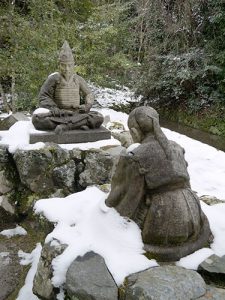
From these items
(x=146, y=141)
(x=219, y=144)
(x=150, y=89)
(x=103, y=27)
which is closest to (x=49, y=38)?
(x=103, y=27)

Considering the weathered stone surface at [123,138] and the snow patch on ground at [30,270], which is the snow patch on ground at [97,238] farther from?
the weathered stone surface at [123,138]

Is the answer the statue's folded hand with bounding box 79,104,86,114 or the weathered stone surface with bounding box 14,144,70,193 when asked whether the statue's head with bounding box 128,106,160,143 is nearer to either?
the weathered stone surface with bounding box 14,144,70,193

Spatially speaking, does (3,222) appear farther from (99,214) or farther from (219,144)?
(219,144)

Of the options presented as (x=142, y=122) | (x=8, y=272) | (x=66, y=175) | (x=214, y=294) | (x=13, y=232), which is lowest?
(x=13, y=232)

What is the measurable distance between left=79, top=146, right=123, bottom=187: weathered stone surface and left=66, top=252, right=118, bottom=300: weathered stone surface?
2365 mm

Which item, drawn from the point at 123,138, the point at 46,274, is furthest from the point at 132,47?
the point at 46,274

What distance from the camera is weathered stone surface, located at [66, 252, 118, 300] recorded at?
6.66 ft

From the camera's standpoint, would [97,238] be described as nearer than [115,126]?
Yes

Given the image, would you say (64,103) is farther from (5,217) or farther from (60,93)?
(5,217)

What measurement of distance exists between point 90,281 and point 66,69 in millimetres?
3328

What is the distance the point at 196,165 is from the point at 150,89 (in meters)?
4.79

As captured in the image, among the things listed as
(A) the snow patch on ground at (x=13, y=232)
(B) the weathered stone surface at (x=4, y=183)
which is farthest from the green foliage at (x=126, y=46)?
(A) the snow patch on ground at (x=13, y=232)

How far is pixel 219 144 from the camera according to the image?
781cm

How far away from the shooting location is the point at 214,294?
2.04 meters
